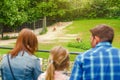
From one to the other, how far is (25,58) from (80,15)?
42786 mm

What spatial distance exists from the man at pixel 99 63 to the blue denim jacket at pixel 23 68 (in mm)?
542

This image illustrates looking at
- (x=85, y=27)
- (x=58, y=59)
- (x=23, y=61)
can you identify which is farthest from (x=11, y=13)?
(x=58, y=59)

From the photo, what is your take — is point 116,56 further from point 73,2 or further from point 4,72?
point 73,2

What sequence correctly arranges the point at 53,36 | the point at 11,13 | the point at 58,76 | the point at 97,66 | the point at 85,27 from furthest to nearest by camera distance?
the point at 85,27 < the point at 53,36 < the point at 11,13 < the point at 58,76 < the point at 97,66

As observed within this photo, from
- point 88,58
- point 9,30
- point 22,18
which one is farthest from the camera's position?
point 9,30

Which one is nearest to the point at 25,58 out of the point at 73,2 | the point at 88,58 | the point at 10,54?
the point at 10,54

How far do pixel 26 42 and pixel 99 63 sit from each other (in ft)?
2.93

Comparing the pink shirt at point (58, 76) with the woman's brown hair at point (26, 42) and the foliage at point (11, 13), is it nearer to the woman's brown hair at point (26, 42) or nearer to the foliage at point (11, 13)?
the woman's brown hair at point (26, 42)

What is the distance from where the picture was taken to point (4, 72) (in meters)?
4.56

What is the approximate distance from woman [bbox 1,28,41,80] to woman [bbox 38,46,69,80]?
217mm

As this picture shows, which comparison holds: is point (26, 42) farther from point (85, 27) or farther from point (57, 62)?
point (85, 27)

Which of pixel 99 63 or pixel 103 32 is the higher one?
pixel 103 32

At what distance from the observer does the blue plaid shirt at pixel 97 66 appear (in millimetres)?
4125

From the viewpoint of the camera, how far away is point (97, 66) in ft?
13.6
